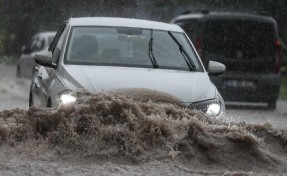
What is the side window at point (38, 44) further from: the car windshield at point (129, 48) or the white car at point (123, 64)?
the car windshield at point (129, 48)

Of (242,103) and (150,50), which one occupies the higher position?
(150,50)

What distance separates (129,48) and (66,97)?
165 centimetres

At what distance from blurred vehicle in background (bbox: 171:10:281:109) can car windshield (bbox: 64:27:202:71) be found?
7.39 m

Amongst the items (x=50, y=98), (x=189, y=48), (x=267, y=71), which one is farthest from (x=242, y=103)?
(x=50, y=98)

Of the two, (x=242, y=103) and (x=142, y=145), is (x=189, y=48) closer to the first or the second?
(x=142, y=145)

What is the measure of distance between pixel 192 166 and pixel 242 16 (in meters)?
11.1

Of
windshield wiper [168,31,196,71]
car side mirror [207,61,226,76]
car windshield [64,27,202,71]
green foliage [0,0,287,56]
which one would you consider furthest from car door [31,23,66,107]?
green foliage [0,0,287,56]

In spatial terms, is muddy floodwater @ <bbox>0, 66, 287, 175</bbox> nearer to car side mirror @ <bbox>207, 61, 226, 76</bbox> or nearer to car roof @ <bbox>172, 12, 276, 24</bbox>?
car side mirror @ <bbox>207, 61, 226, 76</bbox>

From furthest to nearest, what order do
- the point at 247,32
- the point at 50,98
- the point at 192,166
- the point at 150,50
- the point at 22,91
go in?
the point at 22,91 < the point at 247,32 < the point at 150,50 < the point at 50,98 < the point at 192,166

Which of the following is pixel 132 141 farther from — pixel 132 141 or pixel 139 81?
pixel 139 81

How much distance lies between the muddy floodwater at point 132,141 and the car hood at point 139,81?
0.36 m

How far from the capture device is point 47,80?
998cm

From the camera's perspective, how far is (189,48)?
10.5 meters

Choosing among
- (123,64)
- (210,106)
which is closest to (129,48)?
(123,64)
